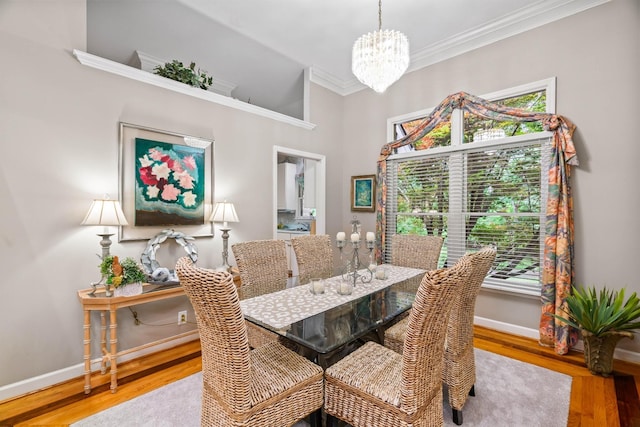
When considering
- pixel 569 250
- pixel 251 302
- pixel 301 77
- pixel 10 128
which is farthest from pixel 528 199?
pixel 10 128

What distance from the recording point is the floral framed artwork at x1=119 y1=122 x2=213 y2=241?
8.39ft

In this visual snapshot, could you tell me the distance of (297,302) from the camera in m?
1.86

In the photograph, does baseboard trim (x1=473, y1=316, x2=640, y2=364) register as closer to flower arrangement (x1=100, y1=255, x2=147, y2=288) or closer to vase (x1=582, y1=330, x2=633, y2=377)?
vase (x1=582, y1=330, x2=633, y2=377)

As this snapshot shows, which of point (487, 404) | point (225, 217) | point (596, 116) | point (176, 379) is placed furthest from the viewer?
point (225, 217)

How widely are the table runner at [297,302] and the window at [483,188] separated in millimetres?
1532

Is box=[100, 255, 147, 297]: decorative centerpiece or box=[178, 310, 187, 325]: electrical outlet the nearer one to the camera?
box=[100, 255, 147, 297]: decorative centerpiece

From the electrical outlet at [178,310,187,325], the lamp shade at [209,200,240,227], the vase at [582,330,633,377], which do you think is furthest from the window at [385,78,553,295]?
the electrical outlet at [178,310,187,325]

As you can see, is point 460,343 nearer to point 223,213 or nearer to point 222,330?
point 222,330

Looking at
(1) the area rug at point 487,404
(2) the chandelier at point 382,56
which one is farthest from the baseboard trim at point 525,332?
(2) the chandelier at point 382,56

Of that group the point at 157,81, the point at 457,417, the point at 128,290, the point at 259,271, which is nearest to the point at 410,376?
the point at 457,417

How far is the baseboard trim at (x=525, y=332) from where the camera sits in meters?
2.48

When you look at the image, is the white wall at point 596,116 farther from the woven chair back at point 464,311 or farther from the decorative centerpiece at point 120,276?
the decorative centerpiece at point 120,276

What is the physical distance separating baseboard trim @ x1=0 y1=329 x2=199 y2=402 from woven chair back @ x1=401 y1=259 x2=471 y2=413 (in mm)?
2103

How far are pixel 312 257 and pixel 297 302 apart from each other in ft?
2.80
